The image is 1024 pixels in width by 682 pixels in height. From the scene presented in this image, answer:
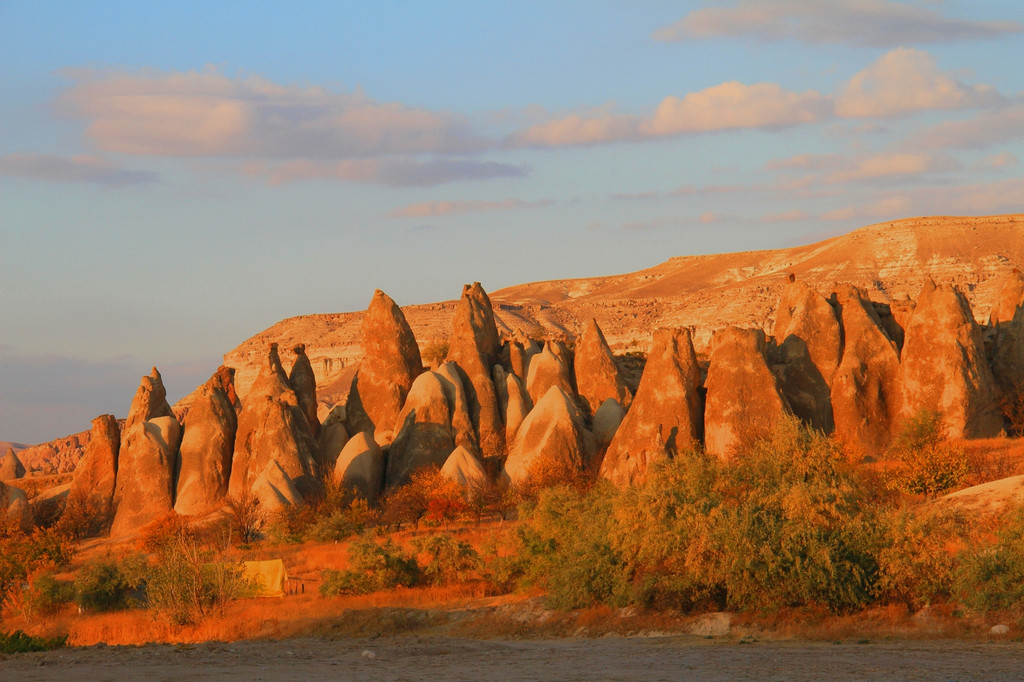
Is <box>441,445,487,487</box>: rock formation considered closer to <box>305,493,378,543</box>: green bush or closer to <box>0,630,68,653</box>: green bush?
<box>305,493,378,543</box>: green bush

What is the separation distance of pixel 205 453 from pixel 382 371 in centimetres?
748

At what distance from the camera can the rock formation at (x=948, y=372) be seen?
39781mm

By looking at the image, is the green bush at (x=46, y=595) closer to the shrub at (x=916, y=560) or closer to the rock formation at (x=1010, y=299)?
the shrub at (x=916, y=560)

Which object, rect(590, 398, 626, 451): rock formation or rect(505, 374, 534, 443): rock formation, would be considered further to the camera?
rect(505, 374, 534, 443): rock formation

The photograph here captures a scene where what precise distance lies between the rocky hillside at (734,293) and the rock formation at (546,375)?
6005 cm

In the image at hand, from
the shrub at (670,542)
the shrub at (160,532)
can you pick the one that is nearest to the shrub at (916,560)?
the shrub at (670,542)

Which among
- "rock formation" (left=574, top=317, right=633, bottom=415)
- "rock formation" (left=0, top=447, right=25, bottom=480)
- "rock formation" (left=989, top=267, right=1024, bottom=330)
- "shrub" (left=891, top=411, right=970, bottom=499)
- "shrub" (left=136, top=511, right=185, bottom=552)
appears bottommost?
"rock formation" (left=0, top=447, right=25, bottom=480)

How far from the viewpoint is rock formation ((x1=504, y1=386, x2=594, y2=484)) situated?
38.8 m

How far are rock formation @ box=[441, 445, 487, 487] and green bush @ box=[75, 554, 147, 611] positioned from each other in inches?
489

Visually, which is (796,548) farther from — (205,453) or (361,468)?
(205,453)

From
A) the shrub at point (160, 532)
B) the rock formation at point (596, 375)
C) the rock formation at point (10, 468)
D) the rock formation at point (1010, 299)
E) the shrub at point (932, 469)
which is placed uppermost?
the rock formation at point (1010, 299)

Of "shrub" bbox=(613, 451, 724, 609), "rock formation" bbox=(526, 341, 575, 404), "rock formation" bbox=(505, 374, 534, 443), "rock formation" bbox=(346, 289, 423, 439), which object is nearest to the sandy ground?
"shrub" bbox=(613, 451, 724, 609)

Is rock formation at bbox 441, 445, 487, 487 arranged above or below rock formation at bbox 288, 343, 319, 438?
below

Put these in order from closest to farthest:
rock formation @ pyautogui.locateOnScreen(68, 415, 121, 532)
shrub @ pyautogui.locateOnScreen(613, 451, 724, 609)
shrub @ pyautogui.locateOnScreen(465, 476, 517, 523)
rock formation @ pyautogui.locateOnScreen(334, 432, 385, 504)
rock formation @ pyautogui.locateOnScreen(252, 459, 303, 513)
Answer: shrub @ pyautogui.locateOnScreen(613, 451, 724, 609), shrub @ pyautogui.locateOnScreen(465, 476, 517, 523), rock formation @ pyautogui.locateOnScreen(252, 459, 303, 513), rock formation @ pyautogui.locateOnScreen(334, 432, 385, 504), rock formation @ pyautogui.locateOnScreen(68, 415, 121, 532)
